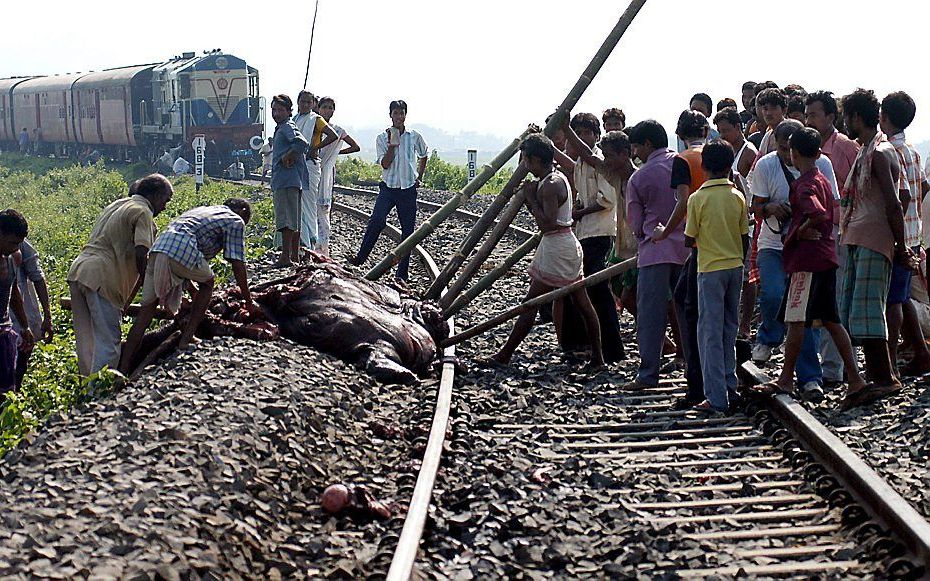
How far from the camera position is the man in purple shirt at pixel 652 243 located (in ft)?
26.1

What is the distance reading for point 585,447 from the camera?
6.66 m

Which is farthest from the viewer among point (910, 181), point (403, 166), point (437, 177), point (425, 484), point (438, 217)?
point (437, 177)

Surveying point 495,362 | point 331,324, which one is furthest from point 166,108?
point 495,362

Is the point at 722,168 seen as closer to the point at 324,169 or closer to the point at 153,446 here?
the point at 153,446

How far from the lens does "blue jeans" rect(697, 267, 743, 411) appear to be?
720cm

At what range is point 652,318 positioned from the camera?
7969 mm

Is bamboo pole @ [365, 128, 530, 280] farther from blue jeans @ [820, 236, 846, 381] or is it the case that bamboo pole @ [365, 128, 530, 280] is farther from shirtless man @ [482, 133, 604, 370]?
blue jeans @ [820, 236, 846, 381]

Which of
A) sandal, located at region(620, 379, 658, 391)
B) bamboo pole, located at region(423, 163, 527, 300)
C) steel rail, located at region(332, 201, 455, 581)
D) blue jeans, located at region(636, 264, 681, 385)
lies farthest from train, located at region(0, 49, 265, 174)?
sandal, located at region(620, 379, 658, 391)

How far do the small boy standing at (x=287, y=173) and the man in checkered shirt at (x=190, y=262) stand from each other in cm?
375

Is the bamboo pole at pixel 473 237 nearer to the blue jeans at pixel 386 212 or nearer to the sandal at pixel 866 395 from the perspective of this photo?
the blue jeans at pixel 386 212

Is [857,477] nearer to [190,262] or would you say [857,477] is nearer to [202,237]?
[190,262]

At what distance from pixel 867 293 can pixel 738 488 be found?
2.28 metres

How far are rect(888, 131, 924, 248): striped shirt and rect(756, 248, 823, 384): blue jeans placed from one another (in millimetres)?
886

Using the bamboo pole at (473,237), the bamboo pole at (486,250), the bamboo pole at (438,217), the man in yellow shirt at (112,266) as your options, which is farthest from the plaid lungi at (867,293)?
the man in yellow shirt at (112,266)
